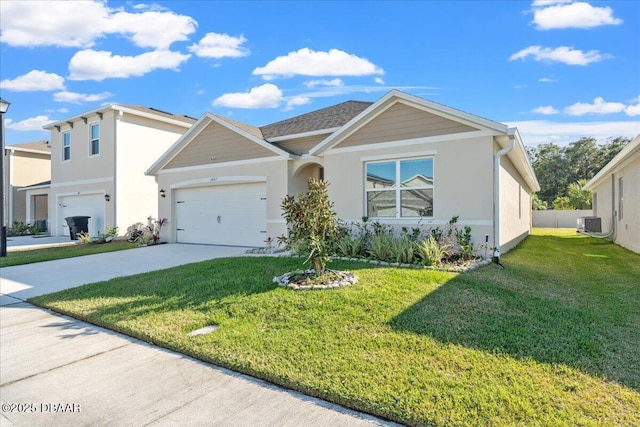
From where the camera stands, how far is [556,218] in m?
29.1

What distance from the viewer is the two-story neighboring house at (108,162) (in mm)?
16578

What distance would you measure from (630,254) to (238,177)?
483 inches

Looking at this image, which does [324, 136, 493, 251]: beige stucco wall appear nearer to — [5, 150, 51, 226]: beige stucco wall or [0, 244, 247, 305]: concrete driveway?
[0, 244, 247, 305]: concrete driveway

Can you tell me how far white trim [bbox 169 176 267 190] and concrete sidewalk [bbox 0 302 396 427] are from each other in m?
8.29

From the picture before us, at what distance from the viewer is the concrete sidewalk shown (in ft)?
9.75

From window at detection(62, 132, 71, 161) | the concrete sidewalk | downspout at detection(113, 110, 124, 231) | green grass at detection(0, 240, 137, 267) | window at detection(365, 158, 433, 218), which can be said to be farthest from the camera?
window at detection(62, 132, 71, 161)

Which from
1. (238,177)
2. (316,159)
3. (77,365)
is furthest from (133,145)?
(77,365)

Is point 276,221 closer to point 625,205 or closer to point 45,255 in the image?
point 45,255

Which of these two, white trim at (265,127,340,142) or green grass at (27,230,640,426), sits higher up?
white trim at (265,127,340,142)

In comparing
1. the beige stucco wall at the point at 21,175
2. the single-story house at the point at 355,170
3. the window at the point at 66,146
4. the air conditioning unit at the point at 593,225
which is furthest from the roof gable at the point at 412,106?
the beige stucco wall at the point at 21,175

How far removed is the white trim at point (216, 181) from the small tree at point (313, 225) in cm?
612

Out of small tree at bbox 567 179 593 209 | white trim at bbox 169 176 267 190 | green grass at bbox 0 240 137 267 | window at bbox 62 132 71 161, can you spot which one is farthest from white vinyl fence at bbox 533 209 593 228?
window at bbox 62 132 71 161

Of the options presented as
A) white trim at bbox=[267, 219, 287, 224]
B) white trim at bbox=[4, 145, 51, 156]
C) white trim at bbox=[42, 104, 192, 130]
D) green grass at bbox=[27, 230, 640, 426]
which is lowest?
green grass at bbox=[27, 230, 640, 426]

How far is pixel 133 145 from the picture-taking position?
17.1m
